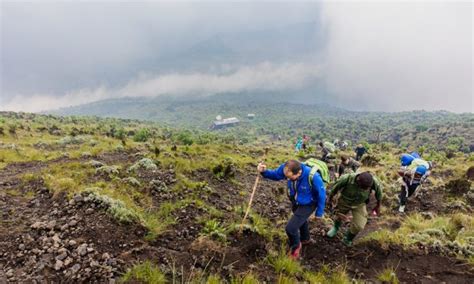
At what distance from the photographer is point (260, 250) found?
5879mm

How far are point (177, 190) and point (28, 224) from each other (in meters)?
3.99

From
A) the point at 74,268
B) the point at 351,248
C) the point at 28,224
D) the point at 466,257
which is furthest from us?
the point at 351,248

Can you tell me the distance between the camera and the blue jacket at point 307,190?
18.4 feet

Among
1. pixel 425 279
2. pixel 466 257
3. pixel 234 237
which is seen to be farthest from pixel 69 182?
pixel 466 257

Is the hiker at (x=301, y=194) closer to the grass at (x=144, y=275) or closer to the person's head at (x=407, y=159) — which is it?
the grass at (x=144, y=275)

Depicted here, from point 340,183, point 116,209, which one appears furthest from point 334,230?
point 116,209

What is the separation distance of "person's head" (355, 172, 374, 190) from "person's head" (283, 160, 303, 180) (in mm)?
1729

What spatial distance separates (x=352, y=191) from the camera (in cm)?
670

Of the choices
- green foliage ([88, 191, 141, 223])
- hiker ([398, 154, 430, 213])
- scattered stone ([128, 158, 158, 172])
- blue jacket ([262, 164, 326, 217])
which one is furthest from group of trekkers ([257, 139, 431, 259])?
scattered stone ([128, 158, 158, 172])

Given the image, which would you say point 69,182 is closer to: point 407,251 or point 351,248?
point 351,248

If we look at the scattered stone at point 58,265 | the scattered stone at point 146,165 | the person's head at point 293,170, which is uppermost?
the person's head at point 293,170

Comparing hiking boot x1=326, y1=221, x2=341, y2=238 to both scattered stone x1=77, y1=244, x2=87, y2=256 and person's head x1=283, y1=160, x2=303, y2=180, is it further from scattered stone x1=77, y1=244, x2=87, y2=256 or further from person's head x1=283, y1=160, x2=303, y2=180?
scattered stone x1=77, y1=244, x2=87, y2=256

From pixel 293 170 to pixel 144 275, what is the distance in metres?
3.14

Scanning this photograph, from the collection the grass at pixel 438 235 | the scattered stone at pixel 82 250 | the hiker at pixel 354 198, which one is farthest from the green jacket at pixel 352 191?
the scattered stone at pixel 82 250
